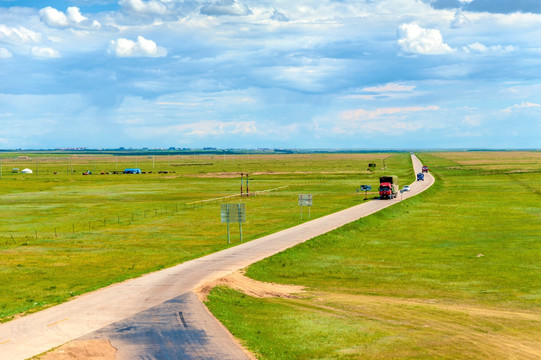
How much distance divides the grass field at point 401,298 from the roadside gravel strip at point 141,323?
1.36m

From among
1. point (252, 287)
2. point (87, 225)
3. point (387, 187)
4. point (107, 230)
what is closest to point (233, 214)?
point (252, 287)

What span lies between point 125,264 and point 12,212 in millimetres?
47412

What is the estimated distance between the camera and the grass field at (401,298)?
77.0 ft

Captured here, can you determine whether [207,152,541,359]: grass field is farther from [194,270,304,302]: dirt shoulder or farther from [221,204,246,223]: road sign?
[221,204,246,223]: road sign

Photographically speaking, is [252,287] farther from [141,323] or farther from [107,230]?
[107,230]

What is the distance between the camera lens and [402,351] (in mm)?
22719

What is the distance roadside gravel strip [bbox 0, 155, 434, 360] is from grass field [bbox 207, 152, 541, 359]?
136 centimetres

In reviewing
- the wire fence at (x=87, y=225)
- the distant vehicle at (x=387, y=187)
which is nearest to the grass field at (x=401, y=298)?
the wire fence at (x=87, y=225)

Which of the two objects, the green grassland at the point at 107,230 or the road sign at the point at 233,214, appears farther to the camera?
the road sign at the point at 233,214

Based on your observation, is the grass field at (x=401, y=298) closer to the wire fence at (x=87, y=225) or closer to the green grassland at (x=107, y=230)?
the green grassland at (x=107, y=230)

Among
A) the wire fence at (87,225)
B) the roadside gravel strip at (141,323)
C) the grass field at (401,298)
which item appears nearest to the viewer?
the roadside gravel strip at (141,323)

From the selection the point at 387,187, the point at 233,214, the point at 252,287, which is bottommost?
the point at 252,287

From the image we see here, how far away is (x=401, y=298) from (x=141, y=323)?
14241mm

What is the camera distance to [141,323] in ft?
84.6
